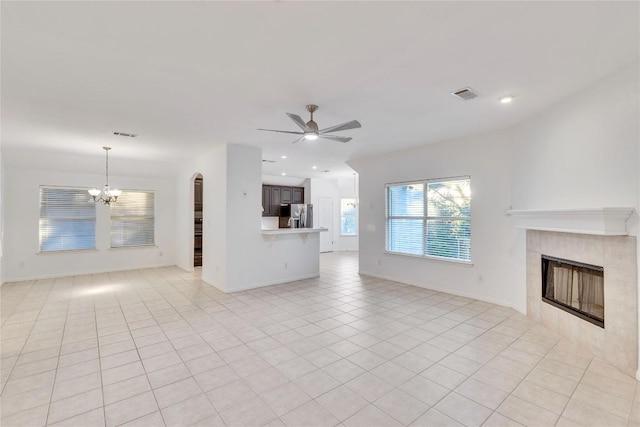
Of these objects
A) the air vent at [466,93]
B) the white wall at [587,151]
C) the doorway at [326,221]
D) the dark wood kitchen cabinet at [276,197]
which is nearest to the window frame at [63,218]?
the dark wood kitchen cabinet at [276,197]

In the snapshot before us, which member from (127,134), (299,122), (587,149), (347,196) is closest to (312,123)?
(299,122)

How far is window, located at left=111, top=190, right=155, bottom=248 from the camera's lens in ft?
24.0

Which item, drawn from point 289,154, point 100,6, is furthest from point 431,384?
point 289,154

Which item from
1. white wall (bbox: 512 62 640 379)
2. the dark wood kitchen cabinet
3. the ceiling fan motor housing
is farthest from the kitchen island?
white wall (bbox: 512 62 640 379)

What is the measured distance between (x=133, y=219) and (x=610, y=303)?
29.3 feet

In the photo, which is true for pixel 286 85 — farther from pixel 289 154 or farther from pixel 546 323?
pixel 546 323

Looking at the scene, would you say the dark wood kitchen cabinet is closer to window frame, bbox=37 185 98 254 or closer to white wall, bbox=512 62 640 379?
window frame, bbox=37 185 98 254

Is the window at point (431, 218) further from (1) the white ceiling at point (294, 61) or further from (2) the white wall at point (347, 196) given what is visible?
(2) the white wall at point (347, 196)

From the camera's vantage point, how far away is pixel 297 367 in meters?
2.71

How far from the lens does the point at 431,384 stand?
7.99ft

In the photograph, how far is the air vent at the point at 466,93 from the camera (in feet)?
9.78

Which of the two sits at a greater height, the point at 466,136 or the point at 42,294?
the point at 466,136

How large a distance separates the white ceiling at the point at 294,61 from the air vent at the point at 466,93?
105 mm

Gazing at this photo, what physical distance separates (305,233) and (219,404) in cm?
430
